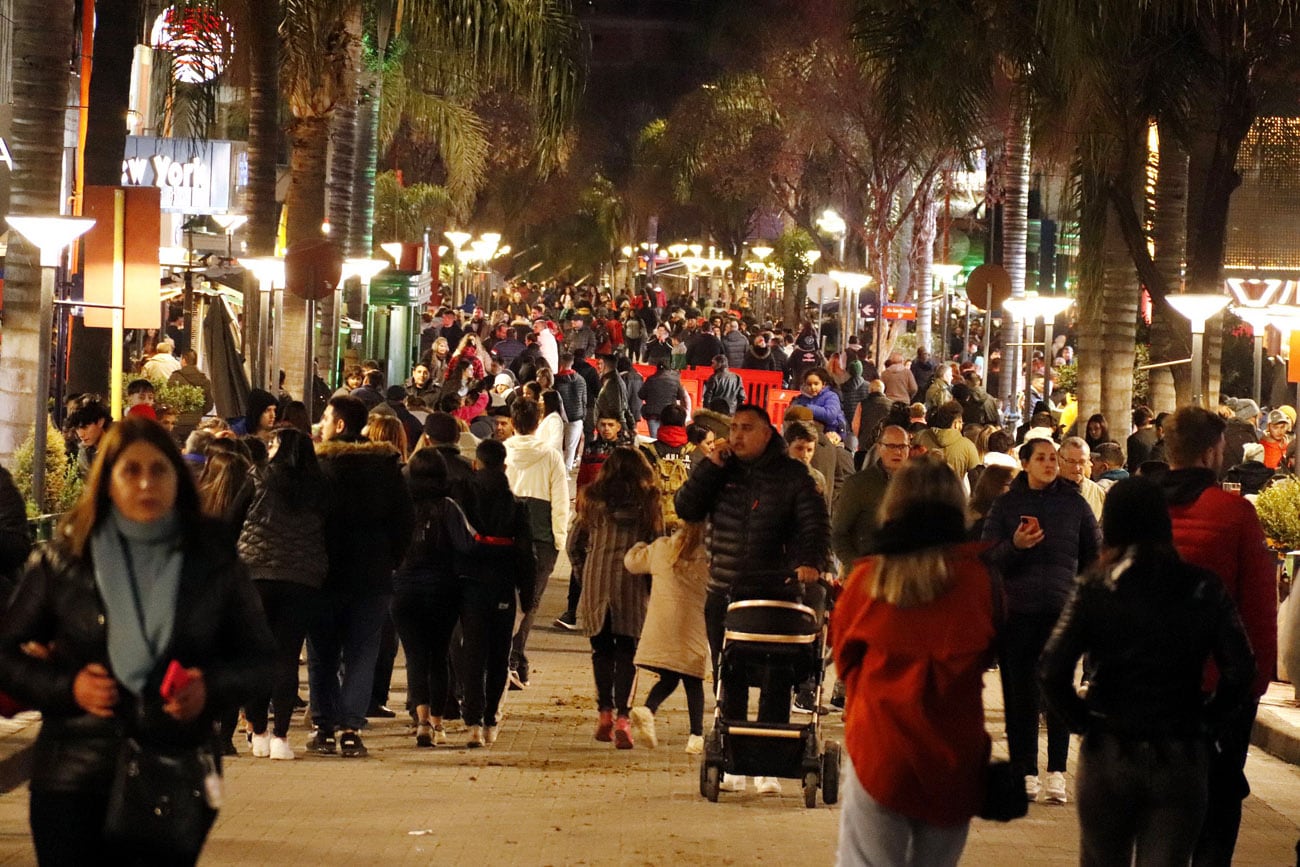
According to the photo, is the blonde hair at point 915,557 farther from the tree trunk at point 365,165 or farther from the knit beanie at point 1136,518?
the tree trunk at point 365,165

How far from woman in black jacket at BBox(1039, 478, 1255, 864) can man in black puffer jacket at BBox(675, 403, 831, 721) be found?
3.70m

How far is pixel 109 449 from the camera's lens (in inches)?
187

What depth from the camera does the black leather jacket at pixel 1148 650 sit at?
5.79 metres

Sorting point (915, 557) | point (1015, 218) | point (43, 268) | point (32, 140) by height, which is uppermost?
point (1015, 218)

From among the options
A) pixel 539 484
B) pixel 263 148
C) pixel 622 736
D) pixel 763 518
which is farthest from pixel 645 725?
pixel 263 148

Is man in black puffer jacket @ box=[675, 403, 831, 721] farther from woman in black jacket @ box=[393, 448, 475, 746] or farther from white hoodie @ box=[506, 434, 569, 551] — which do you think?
white hoodie @ box=[506, 434, 569, 551]

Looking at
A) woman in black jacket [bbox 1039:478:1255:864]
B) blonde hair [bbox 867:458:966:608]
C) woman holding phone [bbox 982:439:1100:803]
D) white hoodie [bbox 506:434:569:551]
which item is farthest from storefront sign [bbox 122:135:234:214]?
blonde hair [bbox 867:458:966:608]

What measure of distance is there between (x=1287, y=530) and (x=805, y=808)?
6.69 metres

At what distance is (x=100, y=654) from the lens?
4613 mm

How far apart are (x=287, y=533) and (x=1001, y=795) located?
17.8ft

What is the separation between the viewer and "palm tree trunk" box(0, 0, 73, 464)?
14.7 m

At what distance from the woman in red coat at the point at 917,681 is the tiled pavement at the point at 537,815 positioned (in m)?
2.95

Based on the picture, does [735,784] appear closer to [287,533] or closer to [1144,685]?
[287,533]

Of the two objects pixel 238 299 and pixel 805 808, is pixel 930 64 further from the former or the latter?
pixel 238 299
